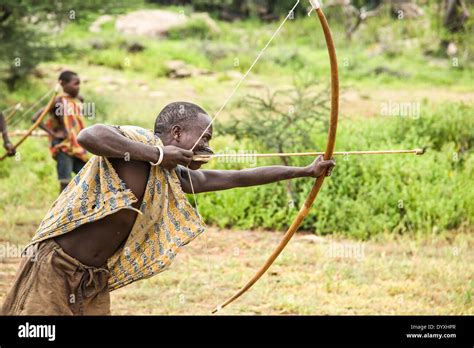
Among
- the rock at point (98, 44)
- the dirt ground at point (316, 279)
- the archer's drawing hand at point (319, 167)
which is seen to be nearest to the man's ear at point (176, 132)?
the archer's drawing hand at point (319, 167)

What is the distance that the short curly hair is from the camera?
359 cm

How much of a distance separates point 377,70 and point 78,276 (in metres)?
13.2

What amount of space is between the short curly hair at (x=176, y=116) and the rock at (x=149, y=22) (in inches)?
651

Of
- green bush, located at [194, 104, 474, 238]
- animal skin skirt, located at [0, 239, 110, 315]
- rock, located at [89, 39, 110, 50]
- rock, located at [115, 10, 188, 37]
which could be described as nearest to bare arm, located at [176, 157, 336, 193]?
animal skin skirt, located at [0, 239, 110, 315]

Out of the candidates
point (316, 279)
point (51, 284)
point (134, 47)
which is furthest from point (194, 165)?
point (134, 47)

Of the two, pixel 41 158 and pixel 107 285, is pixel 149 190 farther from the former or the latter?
pixel 41 158

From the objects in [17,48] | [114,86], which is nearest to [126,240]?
[17,48]

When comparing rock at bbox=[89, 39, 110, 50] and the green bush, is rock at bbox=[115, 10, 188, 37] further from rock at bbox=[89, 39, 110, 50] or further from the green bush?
the green bush

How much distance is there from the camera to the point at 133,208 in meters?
3.43

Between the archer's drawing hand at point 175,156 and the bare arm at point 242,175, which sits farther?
the bare arm at point 242,175

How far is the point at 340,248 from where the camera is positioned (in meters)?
7.39

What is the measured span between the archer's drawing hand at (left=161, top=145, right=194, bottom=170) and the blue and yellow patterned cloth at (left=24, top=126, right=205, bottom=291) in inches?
4.7

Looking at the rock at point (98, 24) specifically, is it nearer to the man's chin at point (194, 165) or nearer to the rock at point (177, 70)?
the rock at point (177, 70)

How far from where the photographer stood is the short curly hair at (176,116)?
3590mm
